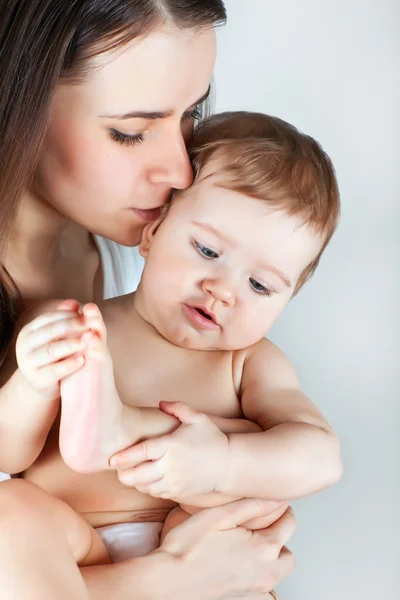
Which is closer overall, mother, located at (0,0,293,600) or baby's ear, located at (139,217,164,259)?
mother, located at (0,0,293,600)

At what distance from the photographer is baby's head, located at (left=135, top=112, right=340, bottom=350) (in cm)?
122

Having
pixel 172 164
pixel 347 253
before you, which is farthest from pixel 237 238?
pixel 347 253

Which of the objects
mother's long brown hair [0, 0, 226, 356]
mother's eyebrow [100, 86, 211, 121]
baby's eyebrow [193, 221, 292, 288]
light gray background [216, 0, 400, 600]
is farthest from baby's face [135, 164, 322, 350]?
light gray background [216, 0, 400, 600]

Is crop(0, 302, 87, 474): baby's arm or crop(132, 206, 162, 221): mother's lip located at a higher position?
crop(132, 206, 162, 221): mother's lip

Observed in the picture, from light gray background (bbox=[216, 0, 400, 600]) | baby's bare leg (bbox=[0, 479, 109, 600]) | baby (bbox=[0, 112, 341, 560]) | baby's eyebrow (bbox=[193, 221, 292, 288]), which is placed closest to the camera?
baby's bare leg (bbox=[0, 479, 109, 600])

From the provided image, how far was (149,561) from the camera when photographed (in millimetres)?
1175

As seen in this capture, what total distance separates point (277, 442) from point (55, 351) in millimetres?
338

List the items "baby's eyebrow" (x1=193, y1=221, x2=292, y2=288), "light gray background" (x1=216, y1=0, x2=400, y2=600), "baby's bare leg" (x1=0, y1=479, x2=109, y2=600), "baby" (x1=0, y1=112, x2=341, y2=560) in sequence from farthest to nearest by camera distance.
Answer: "light gray background" (x1=216, y1=0, x2=400, y2=600)
"baby's eyebrow" (x1=193, y1=221, x2=292, y2=288)
"baby" (x1=0, y1=112, x2=341, y2=560)
"baby's bare leg" (x1=0, y1=479, x2=109, y2=600)

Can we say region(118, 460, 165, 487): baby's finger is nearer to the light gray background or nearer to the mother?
the mother

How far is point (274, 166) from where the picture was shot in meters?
1.24

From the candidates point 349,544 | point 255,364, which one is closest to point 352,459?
point 349,544

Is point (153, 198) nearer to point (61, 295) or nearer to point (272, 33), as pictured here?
point (61, 295)

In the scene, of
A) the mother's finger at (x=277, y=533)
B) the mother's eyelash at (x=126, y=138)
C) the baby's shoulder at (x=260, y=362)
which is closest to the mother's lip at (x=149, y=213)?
the mother's eyelash at (x=126, y=138)

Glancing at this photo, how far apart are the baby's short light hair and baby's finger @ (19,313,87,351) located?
33 cm
